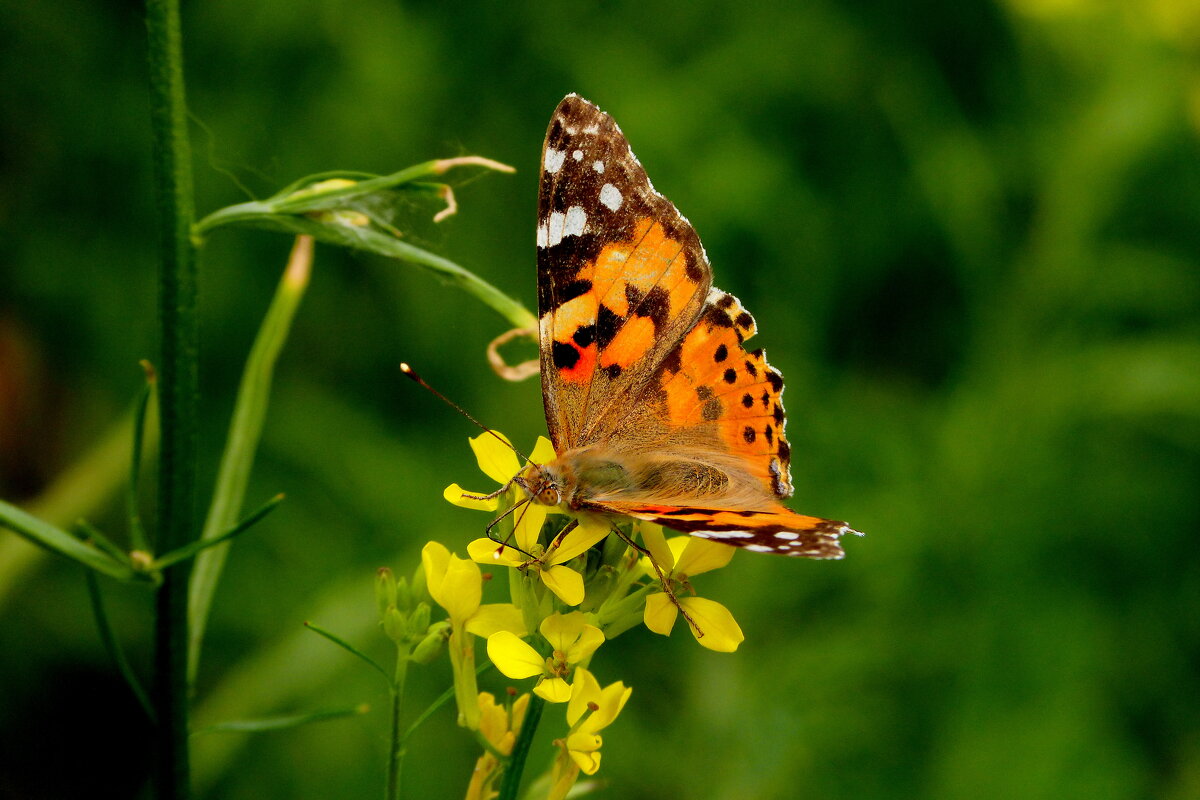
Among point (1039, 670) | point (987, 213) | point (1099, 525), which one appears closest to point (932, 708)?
point (1039, 670)

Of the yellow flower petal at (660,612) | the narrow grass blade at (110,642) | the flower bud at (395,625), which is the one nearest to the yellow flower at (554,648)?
the yellow flower petal at (660,612)

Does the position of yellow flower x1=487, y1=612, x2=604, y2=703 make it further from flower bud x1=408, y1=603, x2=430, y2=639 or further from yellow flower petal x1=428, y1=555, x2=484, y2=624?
flower bud x1=408, y1=603, x2=430, y2=639

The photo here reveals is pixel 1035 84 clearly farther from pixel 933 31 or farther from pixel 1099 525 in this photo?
pixel 1099 525

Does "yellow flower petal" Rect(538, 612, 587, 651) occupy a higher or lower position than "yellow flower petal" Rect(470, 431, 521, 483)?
lower

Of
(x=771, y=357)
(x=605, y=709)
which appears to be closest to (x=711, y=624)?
(x=605, y=709)

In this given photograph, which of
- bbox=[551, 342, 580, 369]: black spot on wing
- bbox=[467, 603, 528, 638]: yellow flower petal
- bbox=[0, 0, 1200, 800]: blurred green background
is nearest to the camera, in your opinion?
bbox=[467, 603, 528, 638]: yellow flower petal

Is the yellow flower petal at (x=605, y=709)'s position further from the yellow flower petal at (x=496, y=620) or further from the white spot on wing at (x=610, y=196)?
the white spot on wing at (x=610, y=196)

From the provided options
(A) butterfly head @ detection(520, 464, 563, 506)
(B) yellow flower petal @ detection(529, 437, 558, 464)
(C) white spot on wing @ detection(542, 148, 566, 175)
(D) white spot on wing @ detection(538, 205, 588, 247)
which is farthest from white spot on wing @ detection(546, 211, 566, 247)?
(A) butterfly head @ detection(520, 464, 563, 506)
